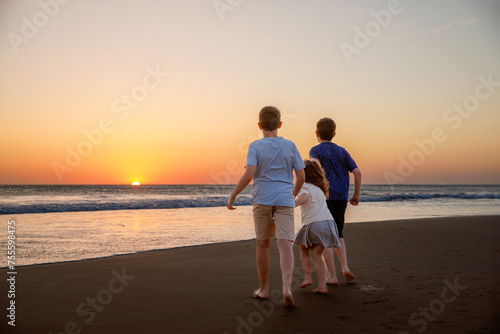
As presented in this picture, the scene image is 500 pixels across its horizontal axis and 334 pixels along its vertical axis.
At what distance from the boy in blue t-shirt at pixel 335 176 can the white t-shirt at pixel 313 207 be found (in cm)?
28

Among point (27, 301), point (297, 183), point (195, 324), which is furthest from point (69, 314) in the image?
point (297, 183)

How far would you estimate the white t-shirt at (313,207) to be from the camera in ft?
14.1

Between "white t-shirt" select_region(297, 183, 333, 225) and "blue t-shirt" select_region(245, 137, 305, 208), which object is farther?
"white t-shirt" select_region(297, 183, 333, 225)

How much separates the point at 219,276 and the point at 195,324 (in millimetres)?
1830

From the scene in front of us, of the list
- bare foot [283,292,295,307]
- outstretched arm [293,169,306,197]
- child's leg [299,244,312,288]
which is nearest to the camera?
bare foot [283,292,295,307]

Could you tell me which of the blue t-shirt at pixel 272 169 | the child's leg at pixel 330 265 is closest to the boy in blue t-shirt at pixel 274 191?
the blue t-shirt at pixel 272 169

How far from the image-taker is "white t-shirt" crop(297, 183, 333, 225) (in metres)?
4.29

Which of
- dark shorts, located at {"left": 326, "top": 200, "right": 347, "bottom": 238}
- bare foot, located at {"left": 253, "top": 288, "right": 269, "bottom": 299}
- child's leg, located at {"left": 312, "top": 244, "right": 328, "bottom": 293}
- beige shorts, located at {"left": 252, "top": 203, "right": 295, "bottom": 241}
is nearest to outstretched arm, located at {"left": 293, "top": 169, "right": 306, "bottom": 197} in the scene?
beige shorts, located at {"left": 252, "top": 203, "right": 295, "bottom": 241}

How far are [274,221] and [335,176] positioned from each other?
44.8 inches

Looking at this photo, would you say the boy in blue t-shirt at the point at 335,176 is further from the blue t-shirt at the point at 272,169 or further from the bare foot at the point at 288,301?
the bare foot at the point at 288,301

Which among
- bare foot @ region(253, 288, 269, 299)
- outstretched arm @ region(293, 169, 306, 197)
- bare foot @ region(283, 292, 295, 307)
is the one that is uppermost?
outstretched arm @ region(293, 169, 306, 197)

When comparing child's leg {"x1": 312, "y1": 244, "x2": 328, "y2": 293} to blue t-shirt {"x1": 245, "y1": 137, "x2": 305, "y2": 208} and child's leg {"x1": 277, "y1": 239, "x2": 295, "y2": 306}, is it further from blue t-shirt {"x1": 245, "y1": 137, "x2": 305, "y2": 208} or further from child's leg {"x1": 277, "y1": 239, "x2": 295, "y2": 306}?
blue t-shirt {"x1": 245, "y1": 137, "x2": 305, "y2": 208}

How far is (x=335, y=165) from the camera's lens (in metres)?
4.66

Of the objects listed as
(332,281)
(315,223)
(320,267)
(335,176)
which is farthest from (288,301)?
(335,176)
